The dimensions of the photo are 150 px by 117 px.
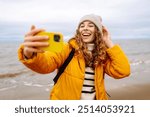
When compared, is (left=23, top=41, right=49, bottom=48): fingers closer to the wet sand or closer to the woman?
the woman

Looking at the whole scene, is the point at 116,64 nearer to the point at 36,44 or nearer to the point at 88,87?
the point at 88,87

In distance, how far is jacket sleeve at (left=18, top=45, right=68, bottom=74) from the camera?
3.16 m

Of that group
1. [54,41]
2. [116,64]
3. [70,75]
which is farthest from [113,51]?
[54,41]

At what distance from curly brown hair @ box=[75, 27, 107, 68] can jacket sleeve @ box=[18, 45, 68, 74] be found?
24cm

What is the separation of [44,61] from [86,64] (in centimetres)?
70

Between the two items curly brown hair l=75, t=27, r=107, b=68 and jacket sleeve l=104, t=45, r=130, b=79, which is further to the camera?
jacket sleeve l=104, t=45, r=130, b=79

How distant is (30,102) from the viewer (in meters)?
4.63

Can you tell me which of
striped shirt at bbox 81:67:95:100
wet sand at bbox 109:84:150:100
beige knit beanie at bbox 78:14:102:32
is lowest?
wet sand at bbox 109:84:150:100

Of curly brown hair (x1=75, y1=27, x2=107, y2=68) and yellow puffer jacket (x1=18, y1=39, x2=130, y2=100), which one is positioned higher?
curly brown hair (x1=75, y1=27, x2=107, y2=68)

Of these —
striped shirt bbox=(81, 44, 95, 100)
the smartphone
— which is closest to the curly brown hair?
striped shirt bbox=(81, 44, 95, 100)

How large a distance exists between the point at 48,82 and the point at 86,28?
35.7ft

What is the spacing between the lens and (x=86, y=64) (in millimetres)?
3854

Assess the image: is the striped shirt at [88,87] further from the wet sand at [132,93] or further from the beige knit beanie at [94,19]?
the wet sand at [132,93]

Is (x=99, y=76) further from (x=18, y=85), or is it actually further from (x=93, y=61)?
(x=18, y=85)
